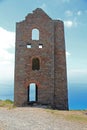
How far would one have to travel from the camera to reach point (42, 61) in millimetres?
31438

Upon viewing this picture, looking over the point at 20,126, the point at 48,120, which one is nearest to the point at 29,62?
the point at 48,120

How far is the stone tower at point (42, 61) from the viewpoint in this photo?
3095 centimetres

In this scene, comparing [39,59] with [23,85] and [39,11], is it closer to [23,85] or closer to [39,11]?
[23,85]

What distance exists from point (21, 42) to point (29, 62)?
2.31 metres

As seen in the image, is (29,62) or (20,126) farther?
(29,62)

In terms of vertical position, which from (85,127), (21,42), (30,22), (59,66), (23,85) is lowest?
(85,127)

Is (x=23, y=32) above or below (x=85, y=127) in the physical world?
above

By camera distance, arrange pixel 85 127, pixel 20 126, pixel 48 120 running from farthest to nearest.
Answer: pixel 48 120 < pixel 85 127 < pixel 20 126

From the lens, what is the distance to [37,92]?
103 ft

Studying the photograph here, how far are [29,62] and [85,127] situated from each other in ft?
48.9

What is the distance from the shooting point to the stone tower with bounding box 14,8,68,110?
3095 centimetres

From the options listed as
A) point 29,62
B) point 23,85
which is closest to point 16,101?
point 23,85

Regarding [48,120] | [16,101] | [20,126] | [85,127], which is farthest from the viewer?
[16,101]

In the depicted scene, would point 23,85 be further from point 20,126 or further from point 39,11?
point 20,126
